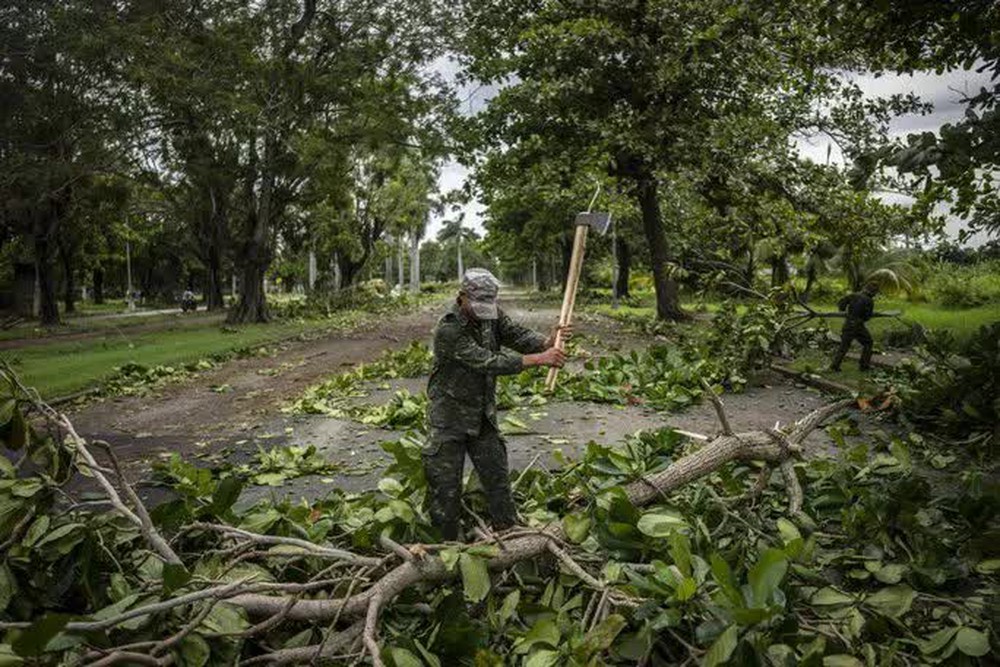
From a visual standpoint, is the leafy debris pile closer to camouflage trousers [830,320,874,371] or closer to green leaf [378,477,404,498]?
green leaf [378,477,404,498]

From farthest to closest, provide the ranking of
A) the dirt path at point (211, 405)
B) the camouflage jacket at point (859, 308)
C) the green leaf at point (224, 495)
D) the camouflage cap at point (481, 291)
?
the camouflage jacket at point (859, 308), the dirt path at point (211, 405), the camouflage cap at point (481, 291), the green leaf at point (224, 495)

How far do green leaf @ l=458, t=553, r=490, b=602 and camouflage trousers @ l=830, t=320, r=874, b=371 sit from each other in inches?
403

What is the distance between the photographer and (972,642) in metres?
2.75

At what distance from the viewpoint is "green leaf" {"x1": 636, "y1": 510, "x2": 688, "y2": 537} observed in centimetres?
330

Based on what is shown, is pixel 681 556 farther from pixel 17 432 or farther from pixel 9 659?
pixel 17 432

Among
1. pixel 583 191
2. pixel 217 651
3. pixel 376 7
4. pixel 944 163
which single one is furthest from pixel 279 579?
pixel 376 7

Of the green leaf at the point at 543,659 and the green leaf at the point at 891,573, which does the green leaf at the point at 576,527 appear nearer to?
the green leaf at the point at 543,659

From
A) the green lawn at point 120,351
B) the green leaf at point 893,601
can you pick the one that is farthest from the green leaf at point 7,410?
the green lawn at point 120,351

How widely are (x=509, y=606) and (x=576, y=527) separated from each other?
2.00ft

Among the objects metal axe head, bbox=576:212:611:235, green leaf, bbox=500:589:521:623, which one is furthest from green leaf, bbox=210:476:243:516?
metal axe head, bbox=576:212:611:235

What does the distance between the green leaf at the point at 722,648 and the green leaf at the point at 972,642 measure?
3.45 ft

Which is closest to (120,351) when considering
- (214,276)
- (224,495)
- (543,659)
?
(224,495)

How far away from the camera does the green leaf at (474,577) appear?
3086 millimetres

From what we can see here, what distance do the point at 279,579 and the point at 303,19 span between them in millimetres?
23812
